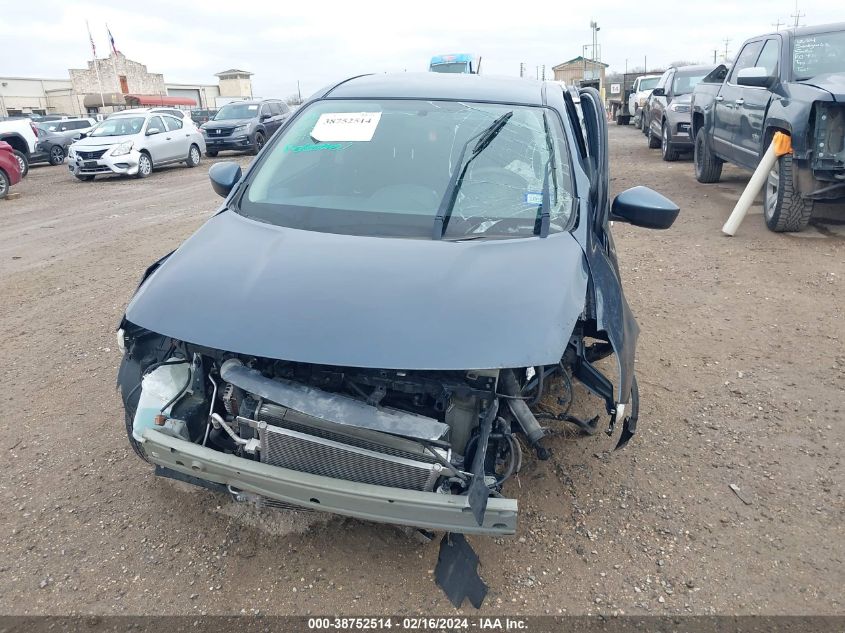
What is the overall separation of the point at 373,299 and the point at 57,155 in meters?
21.6

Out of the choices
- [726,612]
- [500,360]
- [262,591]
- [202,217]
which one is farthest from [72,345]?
[202,217]

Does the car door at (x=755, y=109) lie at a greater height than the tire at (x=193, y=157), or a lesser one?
greater

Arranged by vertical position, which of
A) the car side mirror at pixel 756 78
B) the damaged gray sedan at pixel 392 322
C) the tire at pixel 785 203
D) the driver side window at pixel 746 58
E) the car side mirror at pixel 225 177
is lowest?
the tire at pixel 785 203

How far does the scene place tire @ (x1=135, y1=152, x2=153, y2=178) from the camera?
48.8 feet

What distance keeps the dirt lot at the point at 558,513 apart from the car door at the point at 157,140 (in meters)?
11.6

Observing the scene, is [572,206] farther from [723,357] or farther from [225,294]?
[723,357]

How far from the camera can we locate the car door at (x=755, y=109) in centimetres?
A: 717

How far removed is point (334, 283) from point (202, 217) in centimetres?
786

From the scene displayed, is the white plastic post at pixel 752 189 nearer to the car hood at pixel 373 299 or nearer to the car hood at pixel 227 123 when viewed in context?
the car hood at pixel 373 299

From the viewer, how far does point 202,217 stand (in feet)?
31.2

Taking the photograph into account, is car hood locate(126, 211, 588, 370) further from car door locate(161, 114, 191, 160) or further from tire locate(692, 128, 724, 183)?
car door locate(161, 114, 191, 160)

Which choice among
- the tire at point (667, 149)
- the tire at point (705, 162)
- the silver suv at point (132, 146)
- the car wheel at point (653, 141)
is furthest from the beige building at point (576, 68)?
the tire at point (705, 162)

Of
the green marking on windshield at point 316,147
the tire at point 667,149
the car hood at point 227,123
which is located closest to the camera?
the green marking on windshield at point 316,147

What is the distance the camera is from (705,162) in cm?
994
